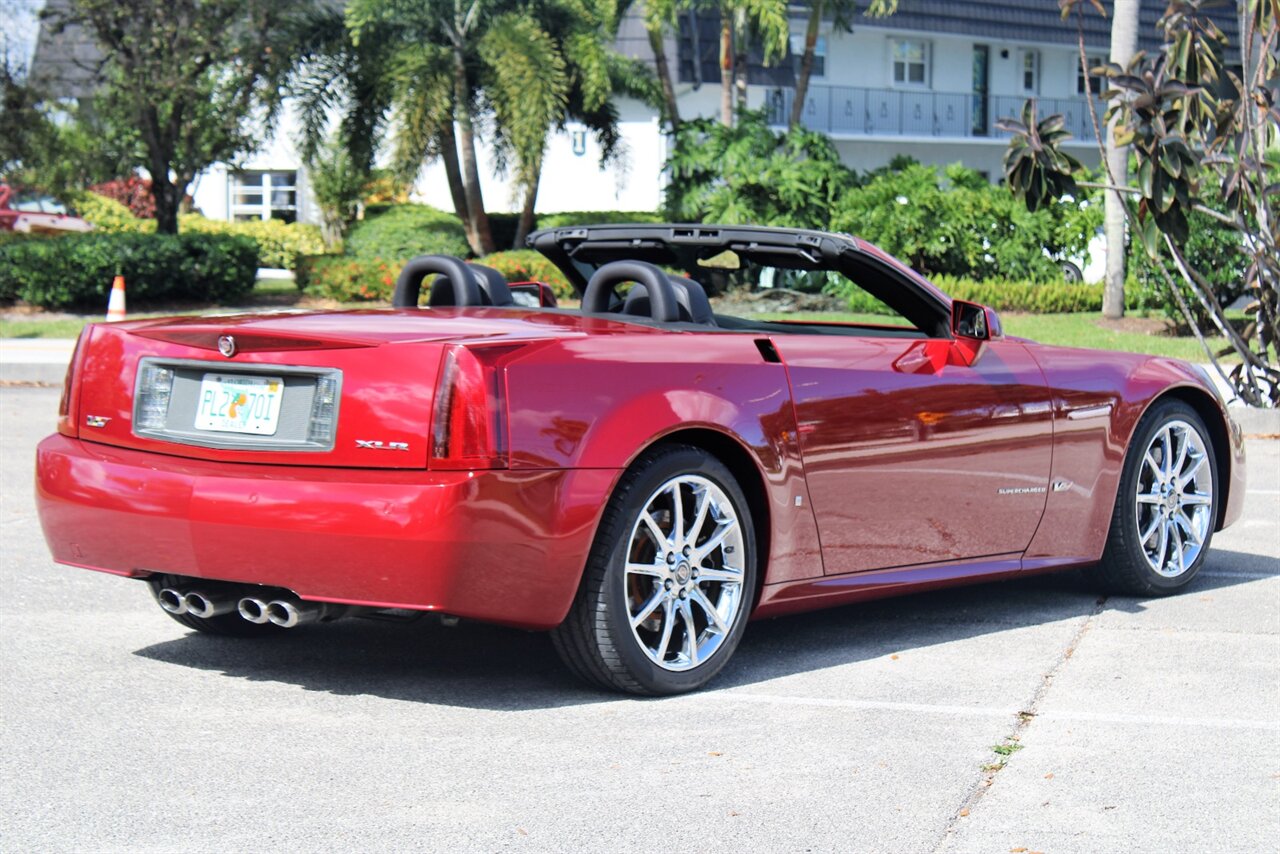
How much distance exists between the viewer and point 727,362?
527cm

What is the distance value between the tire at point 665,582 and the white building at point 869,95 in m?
30.4

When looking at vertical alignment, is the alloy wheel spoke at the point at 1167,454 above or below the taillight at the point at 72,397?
below

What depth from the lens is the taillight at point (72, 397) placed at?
537 centimetres

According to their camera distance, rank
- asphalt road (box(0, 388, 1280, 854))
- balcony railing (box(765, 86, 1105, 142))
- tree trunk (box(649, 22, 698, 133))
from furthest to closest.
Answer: balcony railing (box(765, 86, 1105, 142)) < tree trunk (box(649, 22, 698, 133)) < asphalt road (box(0, 388, 1280, 854))

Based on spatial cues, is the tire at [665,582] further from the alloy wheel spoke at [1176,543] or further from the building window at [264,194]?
the building window at [264,194]

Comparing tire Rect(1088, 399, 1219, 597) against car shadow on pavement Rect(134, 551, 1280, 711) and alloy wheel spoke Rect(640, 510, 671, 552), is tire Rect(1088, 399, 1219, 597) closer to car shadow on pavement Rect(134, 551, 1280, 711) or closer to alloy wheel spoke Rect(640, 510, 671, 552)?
car shadow on pavement Rect(134, 551, 1280, 711)

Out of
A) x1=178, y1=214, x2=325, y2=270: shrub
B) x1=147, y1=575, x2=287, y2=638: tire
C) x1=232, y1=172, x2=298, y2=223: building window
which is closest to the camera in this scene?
x1=147, y1=575, x2=287, y2=638: tire

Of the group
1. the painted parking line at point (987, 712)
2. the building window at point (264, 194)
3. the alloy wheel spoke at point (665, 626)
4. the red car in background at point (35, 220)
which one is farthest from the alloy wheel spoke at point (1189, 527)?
the building window at point (264, 194)

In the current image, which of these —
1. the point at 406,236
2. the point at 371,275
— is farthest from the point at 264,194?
the point at 371,275

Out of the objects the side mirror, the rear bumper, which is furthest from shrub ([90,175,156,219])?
the rear bumper

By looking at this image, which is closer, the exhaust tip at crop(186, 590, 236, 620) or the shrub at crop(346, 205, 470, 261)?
the exhaust tip at crop(186, 590, 236, 620)

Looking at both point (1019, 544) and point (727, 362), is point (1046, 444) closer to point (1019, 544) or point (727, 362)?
point (1019, 544)

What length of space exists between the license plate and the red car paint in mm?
58

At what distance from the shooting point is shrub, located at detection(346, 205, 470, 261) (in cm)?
2825
